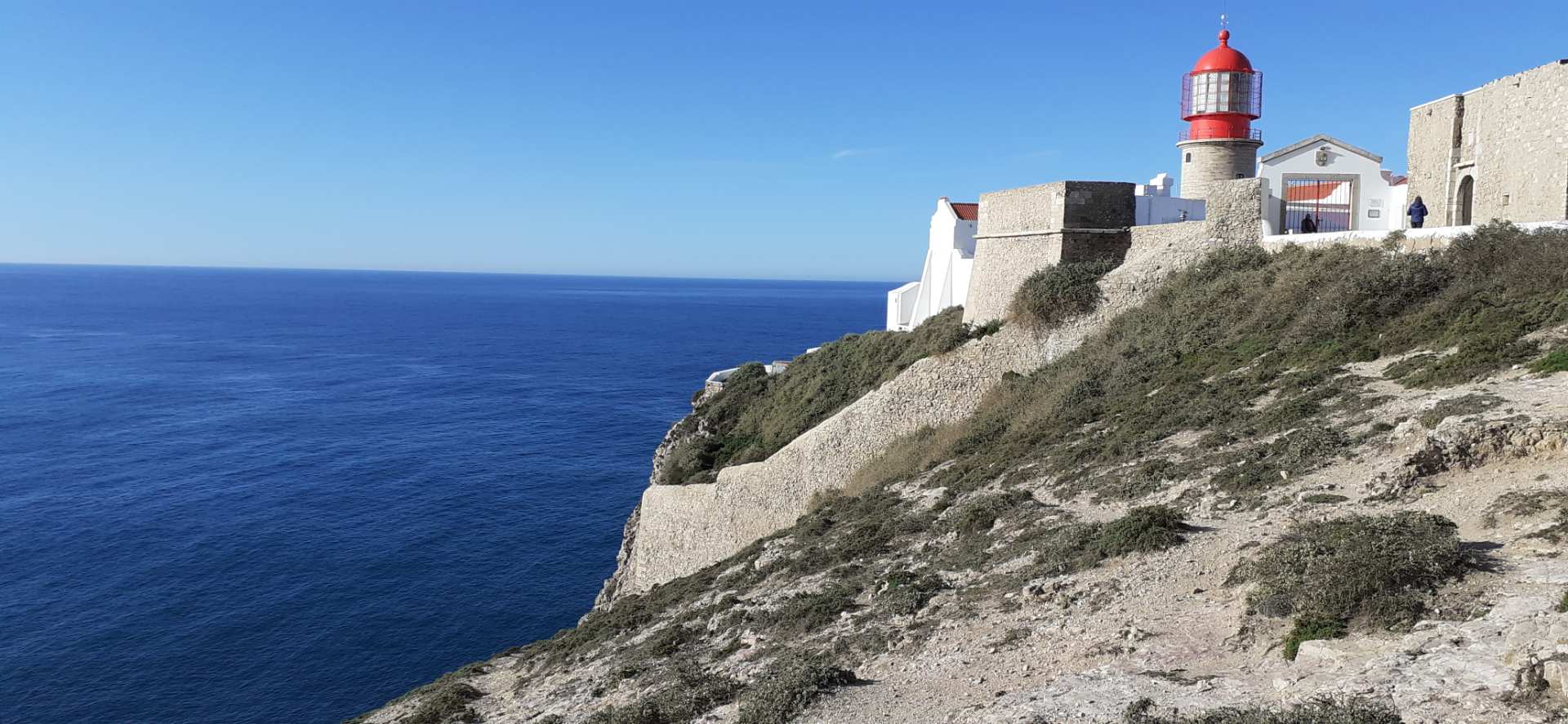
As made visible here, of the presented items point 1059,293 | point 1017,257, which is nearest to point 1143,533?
point 1059,293

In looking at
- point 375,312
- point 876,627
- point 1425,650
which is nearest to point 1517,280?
point 1425,650

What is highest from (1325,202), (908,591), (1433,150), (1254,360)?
(1433,150)

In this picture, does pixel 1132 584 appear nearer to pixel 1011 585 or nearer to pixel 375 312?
pixel 1011 585

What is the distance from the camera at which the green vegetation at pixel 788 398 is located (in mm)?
26062

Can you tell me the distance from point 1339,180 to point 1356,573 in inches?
806

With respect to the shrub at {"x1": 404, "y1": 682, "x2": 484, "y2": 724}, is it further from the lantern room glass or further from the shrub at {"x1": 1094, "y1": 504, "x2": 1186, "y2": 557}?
the lantern room glass

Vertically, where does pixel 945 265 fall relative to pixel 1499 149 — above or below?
below

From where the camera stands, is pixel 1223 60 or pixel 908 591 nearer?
pixel 908 591

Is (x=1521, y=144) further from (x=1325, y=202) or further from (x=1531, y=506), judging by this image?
(x=1531, y=506)

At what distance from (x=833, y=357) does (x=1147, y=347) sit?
45.2 feet

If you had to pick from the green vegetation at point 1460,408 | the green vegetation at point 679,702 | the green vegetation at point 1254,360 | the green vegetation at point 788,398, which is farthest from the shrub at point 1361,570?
the green vegetation at point 788,398

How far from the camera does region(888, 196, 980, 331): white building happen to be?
30.0 metres

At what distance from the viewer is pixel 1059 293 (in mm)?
19141

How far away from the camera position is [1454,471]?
888 centimetres
